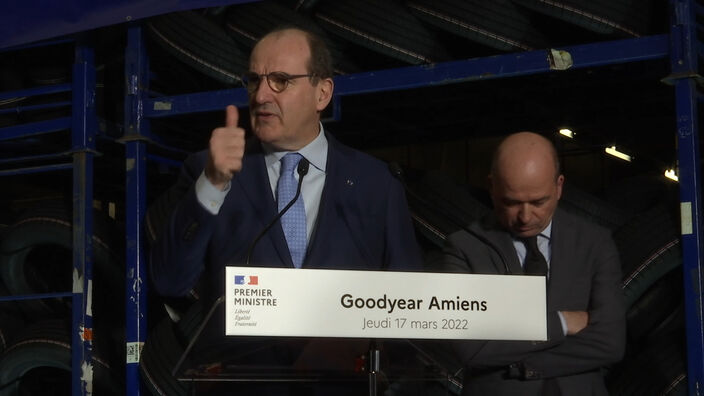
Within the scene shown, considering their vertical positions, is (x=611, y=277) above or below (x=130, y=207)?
below

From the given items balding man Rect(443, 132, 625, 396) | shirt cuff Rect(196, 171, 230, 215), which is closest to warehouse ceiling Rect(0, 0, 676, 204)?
balding man Rect(443, 132, 625, 396)

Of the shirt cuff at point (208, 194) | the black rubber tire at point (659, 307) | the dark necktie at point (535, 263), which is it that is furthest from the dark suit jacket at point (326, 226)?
the black rubber tire at point (659, 307)

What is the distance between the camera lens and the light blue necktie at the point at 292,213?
2051 mm

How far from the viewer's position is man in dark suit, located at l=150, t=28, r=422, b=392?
201 cm

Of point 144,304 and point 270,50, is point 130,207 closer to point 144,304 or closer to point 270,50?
point 144,304

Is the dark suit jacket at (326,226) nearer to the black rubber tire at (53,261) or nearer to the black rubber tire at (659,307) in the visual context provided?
the black rubber tire at (659,307)

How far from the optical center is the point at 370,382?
1576 mm

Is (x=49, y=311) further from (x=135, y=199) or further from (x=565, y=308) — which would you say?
(x=565, y=308)

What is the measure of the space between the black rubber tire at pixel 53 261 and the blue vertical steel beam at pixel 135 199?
15.2 inches

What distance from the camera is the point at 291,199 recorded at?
2.05 meters

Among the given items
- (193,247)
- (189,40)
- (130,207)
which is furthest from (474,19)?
(193,247)

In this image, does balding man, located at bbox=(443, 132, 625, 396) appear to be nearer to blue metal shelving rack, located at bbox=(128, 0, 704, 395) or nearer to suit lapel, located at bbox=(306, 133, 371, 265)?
suit lapel, located at bbox=(306, 133, 371, 265)

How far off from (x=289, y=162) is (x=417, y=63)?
1.60 meters

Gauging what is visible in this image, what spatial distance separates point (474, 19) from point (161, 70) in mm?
1648
